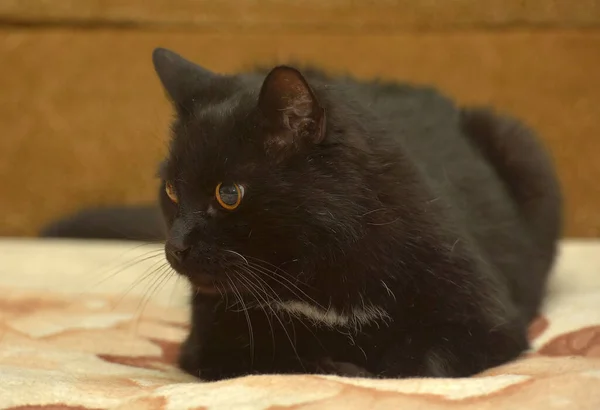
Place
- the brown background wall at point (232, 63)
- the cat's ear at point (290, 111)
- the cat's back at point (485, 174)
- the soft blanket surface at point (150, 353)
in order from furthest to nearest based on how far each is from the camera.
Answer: the brown background wall at point (232, 63) → the cat's back at point (485, 174) → the cat's ear at point (290, 111) → the soft blanket surface at point (150, 353)

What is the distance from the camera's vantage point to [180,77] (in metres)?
1.24

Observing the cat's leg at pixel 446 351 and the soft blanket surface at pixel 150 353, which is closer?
the soft blanket surface at pixel 150 353

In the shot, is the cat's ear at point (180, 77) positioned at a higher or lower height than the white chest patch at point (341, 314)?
higher

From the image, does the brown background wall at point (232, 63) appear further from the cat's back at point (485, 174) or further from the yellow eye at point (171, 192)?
the yellow eye at point (171, 192)

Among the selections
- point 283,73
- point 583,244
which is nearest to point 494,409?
point 283,73

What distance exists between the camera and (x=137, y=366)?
1210 mm

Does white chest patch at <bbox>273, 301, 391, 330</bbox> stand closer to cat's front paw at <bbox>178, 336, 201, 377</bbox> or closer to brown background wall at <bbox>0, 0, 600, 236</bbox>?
cat's front paw at <bbox>178, 336, 201, 377</bbox>

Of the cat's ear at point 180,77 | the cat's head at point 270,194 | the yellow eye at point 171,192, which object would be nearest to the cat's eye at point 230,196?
the cat's head at point 270,194

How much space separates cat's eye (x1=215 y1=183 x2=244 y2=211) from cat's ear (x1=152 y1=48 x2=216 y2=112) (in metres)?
0.22

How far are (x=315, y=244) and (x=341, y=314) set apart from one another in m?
0.13

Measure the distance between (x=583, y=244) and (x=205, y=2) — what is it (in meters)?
1.33

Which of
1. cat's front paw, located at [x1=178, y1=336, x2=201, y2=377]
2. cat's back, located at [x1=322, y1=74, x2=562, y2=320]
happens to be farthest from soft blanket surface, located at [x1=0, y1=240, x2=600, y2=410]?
cat's back, located at [x1=322, y1=74, x2=562, y2=320]

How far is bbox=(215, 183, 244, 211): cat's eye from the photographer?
104cm

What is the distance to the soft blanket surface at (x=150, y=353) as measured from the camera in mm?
896
